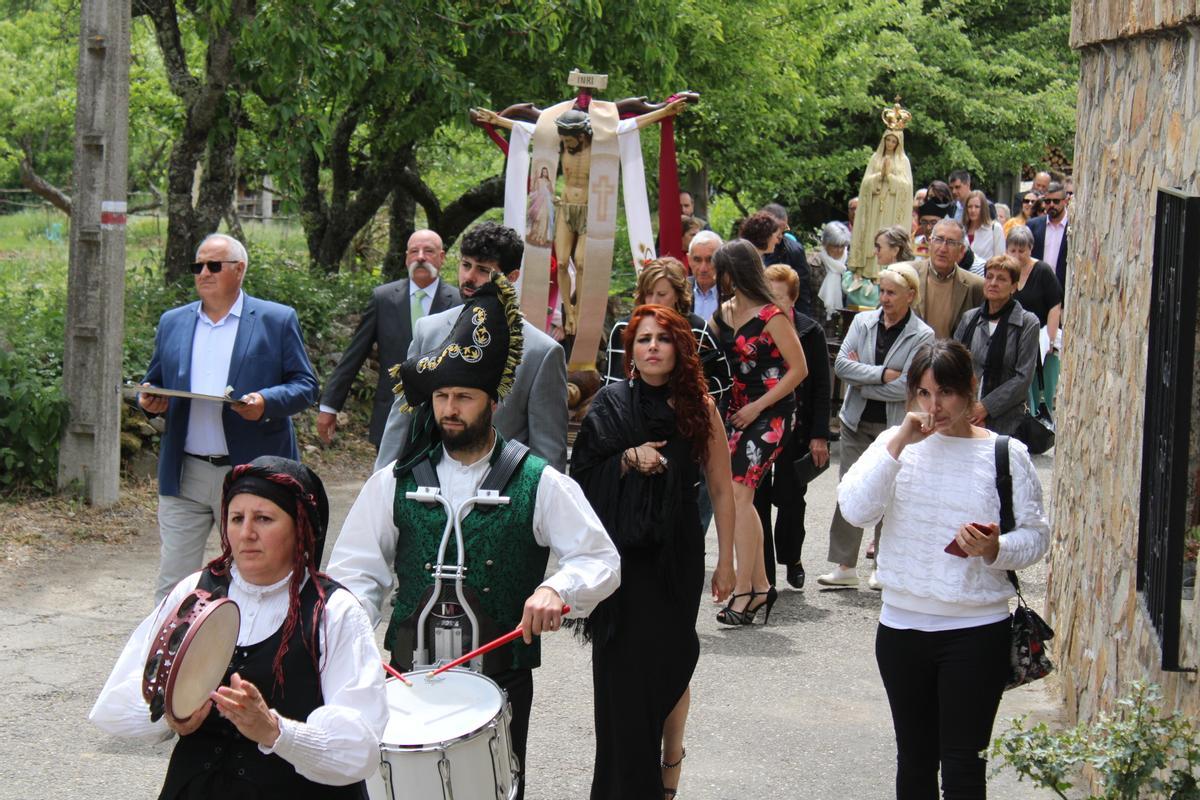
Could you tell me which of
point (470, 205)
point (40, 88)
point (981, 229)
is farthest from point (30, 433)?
point (40, 88)

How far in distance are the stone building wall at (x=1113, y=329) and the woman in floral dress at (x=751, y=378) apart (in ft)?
4.76

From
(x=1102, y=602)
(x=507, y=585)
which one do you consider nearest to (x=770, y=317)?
Result: (x=1102, y=602)

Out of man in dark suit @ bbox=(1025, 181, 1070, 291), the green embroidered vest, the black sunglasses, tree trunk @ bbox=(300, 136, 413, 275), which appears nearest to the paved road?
the green embroidered vest

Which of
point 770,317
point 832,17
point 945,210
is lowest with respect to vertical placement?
point 770,317

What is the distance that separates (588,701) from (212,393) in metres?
2.22

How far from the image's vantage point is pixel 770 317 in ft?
27.3

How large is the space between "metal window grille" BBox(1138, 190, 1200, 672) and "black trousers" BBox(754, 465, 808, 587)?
385 centimetres

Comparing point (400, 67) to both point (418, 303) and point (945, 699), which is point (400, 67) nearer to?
point (418, 303)

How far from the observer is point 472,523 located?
4.46 m

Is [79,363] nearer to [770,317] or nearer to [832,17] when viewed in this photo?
[770,317]

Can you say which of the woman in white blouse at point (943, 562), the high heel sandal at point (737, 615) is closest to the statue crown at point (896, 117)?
the high heel sandal at point (737, 615)

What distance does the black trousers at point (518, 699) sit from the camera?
4641 mm

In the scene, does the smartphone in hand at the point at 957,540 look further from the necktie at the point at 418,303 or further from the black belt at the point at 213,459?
the necktie at the point at 418,303

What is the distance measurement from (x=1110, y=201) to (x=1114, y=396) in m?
0.94
